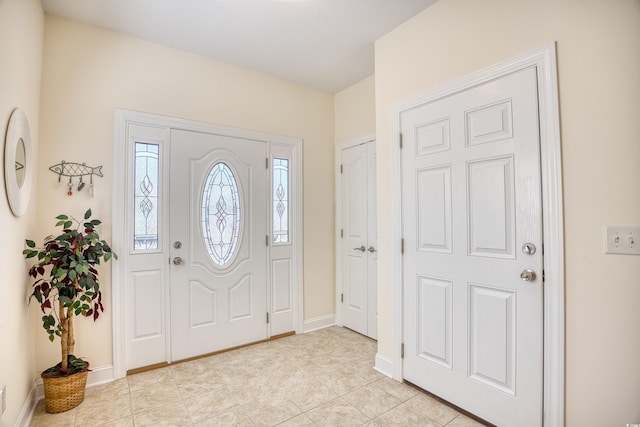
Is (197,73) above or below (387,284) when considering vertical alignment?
above

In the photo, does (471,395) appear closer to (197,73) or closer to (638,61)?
(638,61)

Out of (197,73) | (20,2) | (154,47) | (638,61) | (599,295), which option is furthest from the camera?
(197,73)

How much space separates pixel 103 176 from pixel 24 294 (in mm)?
939

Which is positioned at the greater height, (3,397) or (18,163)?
(18,163)

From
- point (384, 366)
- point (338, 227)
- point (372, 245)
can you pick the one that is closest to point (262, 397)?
point (384, 366)

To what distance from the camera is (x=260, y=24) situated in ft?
7.86

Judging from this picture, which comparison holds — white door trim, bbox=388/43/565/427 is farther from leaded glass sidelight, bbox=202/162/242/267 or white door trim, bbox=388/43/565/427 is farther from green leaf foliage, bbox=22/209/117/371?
green leaf foliage, bbox=22/209/117/371

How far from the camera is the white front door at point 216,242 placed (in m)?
2.73

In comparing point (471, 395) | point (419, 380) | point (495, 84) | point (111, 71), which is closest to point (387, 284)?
point (419, 380)

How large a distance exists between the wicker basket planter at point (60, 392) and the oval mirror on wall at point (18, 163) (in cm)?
108

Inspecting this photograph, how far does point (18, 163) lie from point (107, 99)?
917 mm

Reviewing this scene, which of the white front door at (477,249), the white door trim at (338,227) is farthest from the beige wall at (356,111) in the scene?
the white front door at (477,249)

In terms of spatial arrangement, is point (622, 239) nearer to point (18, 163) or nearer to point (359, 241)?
point (359, 241)

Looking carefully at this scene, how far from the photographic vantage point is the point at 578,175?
150 cm
